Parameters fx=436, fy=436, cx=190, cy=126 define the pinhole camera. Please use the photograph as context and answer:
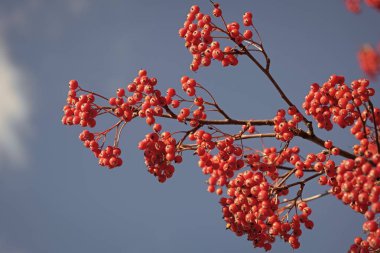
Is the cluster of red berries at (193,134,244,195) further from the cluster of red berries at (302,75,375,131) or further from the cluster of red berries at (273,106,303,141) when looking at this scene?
the cluster of red berries at (302,75,375,131)

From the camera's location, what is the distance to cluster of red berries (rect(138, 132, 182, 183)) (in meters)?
5.63

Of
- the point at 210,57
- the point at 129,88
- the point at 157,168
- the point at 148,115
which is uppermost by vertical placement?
the point at 210,57

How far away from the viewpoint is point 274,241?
20.1 feet

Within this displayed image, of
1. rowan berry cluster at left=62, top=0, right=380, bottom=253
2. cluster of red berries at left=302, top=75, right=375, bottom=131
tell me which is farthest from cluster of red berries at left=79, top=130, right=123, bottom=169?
cluster of red berries at left=302, top=75, right=375, bottom=131

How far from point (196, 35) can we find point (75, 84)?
6.14ft

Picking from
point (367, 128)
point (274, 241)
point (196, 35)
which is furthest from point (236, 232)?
point (196, 35)

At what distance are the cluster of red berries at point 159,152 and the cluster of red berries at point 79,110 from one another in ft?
2.77

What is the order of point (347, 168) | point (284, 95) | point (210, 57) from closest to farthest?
1. point (347, 168)
2. point (284, 95)
3. point (210, 57)

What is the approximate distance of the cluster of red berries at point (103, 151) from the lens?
595 cm

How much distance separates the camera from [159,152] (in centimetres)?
570

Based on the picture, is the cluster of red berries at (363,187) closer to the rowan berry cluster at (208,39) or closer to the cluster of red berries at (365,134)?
the cluster of red berries at (365,134)

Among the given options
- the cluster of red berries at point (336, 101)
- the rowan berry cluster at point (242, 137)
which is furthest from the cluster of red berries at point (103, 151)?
the cluster of red berries at point (336, 101)

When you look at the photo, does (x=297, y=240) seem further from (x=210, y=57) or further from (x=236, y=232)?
(x=210, y=57)

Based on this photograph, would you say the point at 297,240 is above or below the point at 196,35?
below
